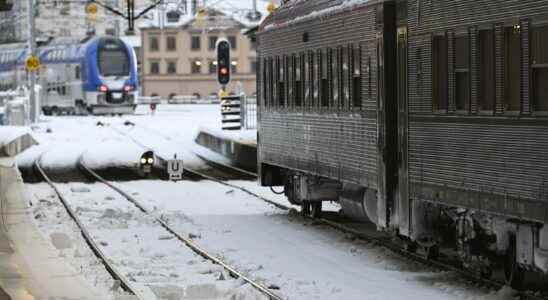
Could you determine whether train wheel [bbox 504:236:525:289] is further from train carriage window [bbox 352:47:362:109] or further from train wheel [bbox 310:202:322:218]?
train wheel [bbox 310:202:322:218]

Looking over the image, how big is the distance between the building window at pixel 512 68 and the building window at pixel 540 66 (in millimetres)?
253

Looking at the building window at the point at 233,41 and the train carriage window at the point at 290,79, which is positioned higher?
the building window at the point at 233,41

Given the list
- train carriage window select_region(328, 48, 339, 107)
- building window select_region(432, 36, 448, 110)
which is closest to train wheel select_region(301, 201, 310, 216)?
train carriage window select_region(328, 48, 339, 107)

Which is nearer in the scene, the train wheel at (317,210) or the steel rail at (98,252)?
the steel rail at (98,252)

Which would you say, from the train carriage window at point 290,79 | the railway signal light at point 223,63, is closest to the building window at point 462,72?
the train carriage window at point 290,79

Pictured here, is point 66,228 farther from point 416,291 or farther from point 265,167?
point 416,291

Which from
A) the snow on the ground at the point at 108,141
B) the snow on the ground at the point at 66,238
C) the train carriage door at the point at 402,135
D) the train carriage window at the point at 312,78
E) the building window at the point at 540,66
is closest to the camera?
the building window at the point at 540,66

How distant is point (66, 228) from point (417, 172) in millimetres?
7477

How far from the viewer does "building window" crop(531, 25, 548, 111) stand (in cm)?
1034

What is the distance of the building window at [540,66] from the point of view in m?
10.3

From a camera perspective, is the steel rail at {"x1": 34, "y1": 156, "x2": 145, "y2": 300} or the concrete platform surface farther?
the steel rail at {"x1": 34, "y1": 156, "x2": 145, "y2": 300}

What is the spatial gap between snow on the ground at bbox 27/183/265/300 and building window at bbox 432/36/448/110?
2.51 m

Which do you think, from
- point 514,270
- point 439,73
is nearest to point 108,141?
point 439,73

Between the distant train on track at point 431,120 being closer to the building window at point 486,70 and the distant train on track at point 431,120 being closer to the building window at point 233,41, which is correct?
the building window at point 486,70
